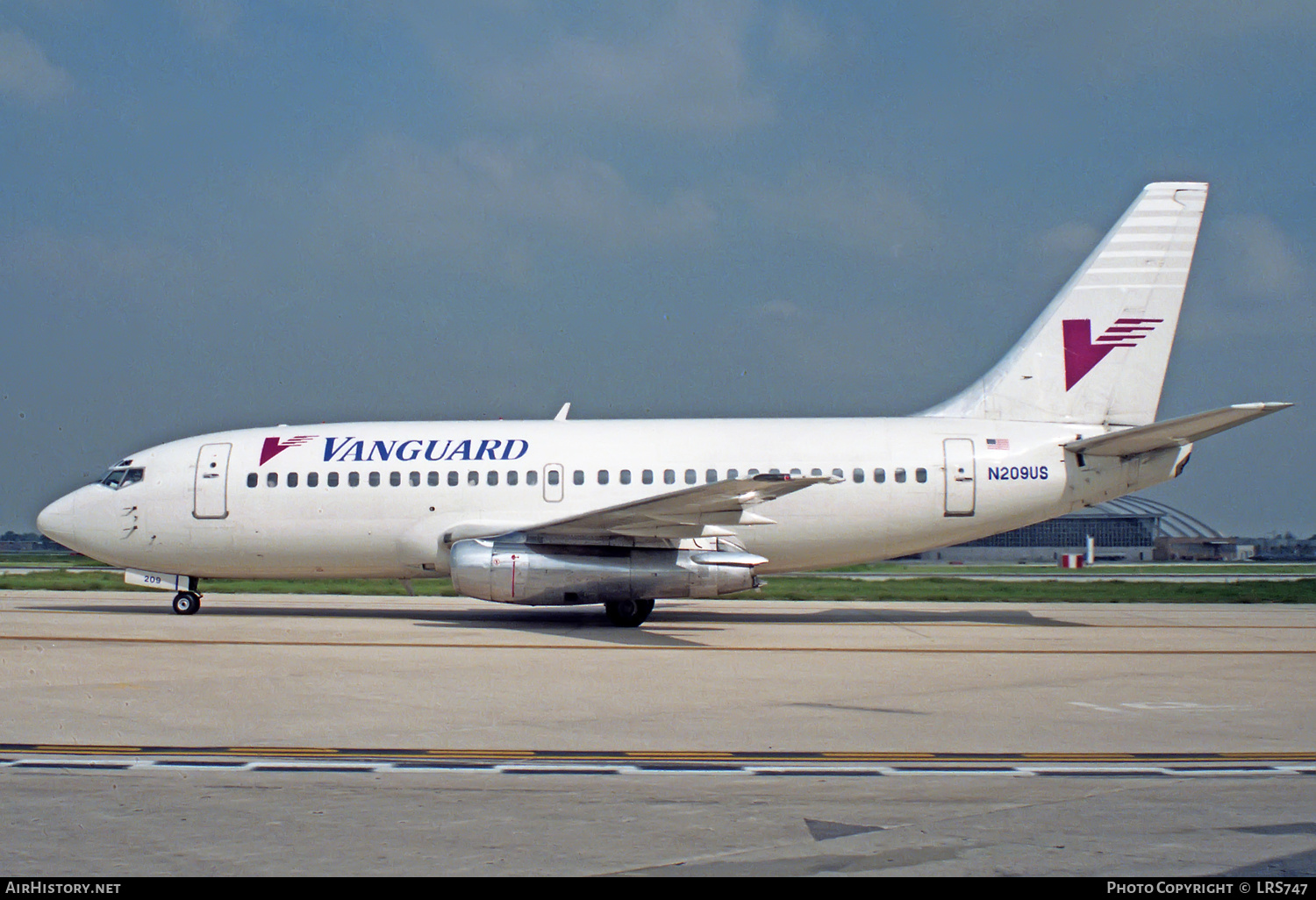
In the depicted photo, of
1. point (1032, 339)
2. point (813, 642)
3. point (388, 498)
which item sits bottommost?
point (813, 642)

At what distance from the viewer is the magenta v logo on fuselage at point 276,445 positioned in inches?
866

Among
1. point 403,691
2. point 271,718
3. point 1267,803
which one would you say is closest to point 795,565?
point 403,691

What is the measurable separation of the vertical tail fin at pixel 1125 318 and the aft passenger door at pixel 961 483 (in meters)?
1.73

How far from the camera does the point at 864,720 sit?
9.88 m

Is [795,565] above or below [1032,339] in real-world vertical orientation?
below

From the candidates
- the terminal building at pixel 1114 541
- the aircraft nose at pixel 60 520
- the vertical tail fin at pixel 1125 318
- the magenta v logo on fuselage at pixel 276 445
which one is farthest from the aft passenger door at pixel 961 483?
the terminal building at pixel 1114 541

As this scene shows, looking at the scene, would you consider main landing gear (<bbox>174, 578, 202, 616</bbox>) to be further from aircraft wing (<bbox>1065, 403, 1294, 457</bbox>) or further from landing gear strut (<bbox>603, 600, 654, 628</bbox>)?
aircraft wing (<bbox>1065, 403, 1294, 457</bbox>)

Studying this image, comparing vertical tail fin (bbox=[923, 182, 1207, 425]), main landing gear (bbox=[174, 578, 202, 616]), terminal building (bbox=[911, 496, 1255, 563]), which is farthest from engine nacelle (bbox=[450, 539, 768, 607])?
terminal building (bbox=[911, 496, 1255, 563])

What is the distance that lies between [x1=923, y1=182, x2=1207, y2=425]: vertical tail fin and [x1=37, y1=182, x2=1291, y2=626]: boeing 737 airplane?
0.11 ft
